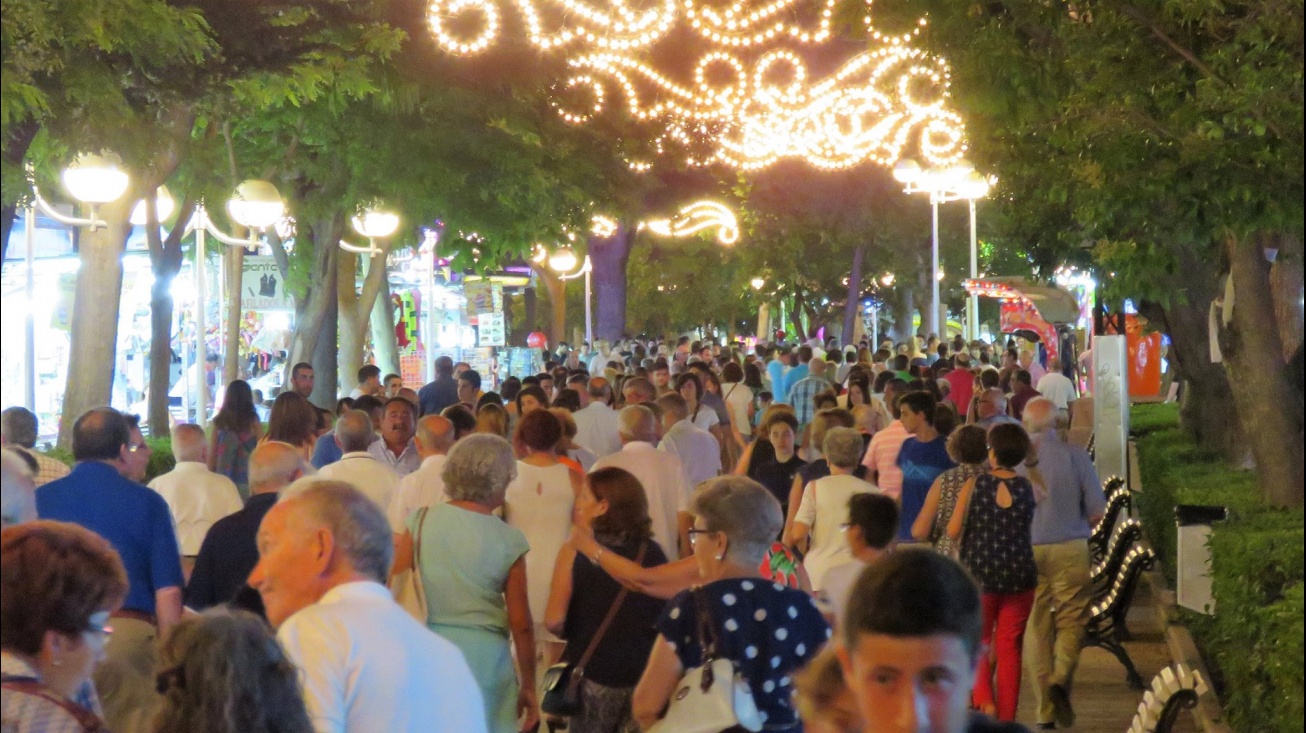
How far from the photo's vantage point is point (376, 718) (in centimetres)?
424

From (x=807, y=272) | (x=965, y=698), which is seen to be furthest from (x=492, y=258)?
(x=807, y=272)

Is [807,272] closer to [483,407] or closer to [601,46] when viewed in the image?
[601,46]

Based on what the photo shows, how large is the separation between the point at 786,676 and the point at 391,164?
15.1m

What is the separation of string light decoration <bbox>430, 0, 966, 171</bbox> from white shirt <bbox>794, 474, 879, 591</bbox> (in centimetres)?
580

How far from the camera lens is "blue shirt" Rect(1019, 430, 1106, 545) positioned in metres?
10.2

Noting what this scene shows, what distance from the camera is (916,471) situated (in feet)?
35.6

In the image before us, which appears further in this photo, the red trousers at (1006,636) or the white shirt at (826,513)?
the red trousers at (1006,636)

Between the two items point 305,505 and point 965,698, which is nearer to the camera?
point 965,698

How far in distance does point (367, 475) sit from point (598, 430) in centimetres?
538

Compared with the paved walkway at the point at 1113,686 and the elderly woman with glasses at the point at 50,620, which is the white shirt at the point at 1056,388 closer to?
the paved walkway at the point at 1113,686

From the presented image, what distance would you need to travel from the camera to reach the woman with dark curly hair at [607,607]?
658cm

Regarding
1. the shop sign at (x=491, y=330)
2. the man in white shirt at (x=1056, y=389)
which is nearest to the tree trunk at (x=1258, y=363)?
the man in white shirt at (x=1056, y=389)

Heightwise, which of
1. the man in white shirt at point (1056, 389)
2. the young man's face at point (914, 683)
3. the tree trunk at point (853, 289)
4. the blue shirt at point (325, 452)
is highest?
the tree trunk at point (853, 289)

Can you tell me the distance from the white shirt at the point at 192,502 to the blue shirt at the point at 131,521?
174cm
